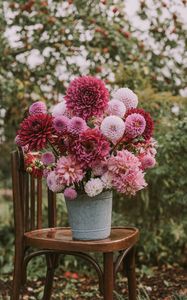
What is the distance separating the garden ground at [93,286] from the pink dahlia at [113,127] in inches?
72.2

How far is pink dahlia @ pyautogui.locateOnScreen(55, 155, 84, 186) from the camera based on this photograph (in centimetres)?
222

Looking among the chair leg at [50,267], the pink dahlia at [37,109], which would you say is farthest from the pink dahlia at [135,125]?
the chair leg at [50,267]

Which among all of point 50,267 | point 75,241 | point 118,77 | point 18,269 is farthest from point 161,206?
point 75,241

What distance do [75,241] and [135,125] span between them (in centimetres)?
52

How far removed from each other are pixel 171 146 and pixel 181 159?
14cm

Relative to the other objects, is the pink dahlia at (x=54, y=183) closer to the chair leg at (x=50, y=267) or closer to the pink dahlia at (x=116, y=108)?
the pink dahlia at (x=116, y=108)

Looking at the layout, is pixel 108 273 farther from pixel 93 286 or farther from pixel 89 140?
pixel 93 286

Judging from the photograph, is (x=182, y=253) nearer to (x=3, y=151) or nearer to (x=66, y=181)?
(x=3, y=151)

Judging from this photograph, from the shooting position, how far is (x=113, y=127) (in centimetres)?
222

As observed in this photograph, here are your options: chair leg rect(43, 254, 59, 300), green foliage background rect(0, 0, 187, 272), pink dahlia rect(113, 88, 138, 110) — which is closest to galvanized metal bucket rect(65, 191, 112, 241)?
pink dahlia rect(113, 88, 138, 110)

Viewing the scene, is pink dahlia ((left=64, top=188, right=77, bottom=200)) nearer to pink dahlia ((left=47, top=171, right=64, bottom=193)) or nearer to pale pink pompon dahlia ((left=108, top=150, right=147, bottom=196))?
pink dahlia ((left=47, top=171, right=64, bottom=193))

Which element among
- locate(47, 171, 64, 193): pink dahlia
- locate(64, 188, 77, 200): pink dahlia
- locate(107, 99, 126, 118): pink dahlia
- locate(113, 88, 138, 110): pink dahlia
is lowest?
locate(64, 188, 77, 200): pink dahlia

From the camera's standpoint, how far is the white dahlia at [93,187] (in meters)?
2.23

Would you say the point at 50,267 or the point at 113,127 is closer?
the point at 113,127
